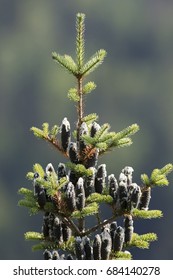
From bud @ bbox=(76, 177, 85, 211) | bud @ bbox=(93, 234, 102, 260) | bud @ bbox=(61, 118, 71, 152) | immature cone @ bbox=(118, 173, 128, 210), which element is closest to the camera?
bud @ bbox=(93, 234, 102, 260)

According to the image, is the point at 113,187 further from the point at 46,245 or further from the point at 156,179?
the point at 46,245

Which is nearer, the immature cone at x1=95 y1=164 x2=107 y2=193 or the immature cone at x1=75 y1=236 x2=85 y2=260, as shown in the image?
the immature cone at x1=75 y1=236 x2=85 y2=260

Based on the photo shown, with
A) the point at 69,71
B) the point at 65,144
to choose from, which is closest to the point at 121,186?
the point at 65,144

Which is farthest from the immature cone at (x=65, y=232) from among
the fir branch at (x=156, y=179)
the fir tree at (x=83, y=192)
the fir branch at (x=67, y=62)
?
the fir branch at (x=67, y=62)

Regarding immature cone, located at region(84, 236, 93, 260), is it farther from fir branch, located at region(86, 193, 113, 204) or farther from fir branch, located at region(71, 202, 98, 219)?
fir branch, located at region(86, 193, 113, 204)

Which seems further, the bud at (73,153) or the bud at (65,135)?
the bud at (65,135)

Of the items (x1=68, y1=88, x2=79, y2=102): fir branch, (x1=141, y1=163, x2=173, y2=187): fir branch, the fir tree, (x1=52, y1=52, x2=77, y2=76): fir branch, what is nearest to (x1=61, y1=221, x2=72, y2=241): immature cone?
the fir tree

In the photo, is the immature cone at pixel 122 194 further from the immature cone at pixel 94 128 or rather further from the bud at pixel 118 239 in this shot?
the immature cone at pixel 94 128

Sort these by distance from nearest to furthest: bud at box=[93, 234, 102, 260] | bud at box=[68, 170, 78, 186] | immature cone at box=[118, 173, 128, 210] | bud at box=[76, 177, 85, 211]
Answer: bud at box=[93, 234, 102, 260], bud at box=[76, 177, 85, 211], immature cone at box=[118, 173, 128, 210], bud at box=[68, 170, 78, 186]
